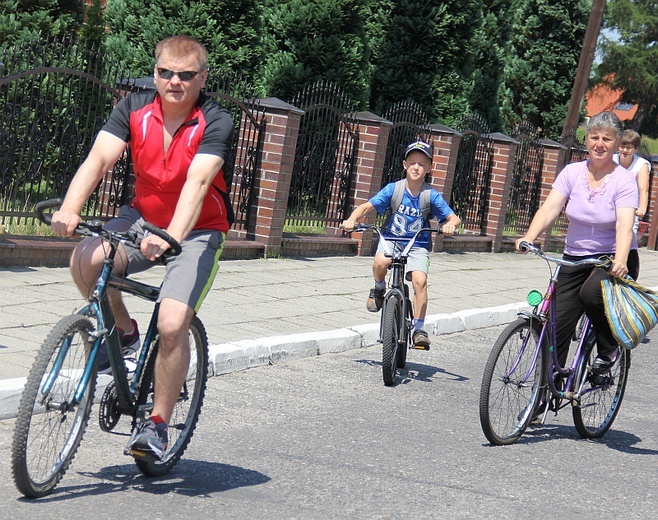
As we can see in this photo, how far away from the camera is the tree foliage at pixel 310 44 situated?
67.2 ft

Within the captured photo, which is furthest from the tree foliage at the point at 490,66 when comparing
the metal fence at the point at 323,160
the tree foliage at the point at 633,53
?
the tree foliage at the point at 633,53

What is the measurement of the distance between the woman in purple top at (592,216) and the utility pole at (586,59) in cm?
1804

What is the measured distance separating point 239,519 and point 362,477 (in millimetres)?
990

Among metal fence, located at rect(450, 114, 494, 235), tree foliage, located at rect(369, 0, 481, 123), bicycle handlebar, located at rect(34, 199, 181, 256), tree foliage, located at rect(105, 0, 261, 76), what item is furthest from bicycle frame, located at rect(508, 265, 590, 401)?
tree foliage, located at rect(369, 0, 481, 123)

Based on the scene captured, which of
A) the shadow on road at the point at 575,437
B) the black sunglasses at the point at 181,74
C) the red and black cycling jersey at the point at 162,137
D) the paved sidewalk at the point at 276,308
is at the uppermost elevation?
the black sunglasses at the point at 181,74

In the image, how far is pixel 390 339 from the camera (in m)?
7.96

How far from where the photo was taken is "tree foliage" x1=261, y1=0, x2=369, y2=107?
2048cm

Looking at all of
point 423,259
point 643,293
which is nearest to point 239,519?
point 643,293

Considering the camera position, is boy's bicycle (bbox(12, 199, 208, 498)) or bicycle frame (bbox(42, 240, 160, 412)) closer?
boy's bicycle (bbox(12, 199, 208, 498))

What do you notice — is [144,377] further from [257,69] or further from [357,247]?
[257,69]

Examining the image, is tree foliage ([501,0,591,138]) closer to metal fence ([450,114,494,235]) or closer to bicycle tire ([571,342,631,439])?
metal fence ([450,114,494,235])

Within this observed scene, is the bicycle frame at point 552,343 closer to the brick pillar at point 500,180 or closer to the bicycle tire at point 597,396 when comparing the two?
the bicycle tire at point 597,396

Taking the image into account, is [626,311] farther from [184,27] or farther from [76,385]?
[184,27]

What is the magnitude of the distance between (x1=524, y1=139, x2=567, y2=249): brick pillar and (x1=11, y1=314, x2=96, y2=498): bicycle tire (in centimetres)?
1845
